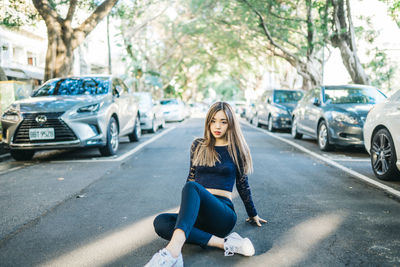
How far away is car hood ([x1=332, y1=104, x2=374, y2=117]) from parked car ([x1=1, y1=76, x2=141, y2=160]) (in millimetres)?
5218

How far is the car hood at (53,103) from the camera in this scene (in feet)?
27.1

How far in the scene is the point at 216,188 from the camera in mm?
3613

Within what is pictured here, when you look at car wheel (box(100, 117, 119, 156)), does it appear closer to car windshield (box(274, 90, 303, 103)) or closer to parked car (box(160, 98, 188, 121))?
car windshield (box(274, 90, 303, 103))

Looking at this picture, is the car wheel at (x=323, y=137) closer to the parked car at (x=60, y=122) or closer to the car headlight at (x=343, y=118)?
the car headlight at (x=343, y=118)

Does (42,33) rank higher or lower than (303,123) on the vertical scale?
higher

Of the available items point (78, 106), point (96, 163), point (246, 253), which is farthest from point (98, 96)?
point (246, 253)

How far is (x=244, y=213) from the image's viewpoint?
4.59 metres

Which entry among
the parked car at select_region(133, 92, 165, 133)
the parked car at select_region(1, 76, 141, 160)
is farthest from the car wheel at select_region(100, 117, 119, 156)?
the parked car at select_region(133, 92, 165, 133)

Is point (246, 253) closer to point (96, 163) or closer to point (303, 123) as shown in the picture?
point (96, 163)

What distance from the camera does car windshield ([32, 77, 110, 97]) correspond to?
9.66m

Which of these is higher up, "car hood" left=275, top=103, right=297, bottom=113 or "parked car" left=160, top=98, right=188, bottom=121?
"car hood" left=275, top=103, right=297, bottom=113

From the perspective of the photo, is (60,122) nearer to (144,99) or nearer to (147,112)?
(147,112)

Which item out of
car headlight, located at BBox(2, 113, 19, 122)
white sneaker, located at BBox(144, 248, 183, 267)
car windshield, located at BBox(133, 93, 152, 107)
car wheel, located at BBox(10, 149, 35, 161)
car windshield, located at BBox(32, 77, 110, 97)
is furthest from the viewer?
car windshield, located at BBox(133, 93, 152, 107)

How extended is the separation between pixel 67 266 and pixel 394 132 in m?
4.77
